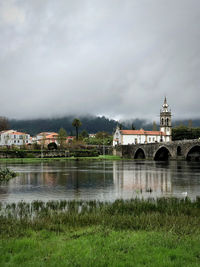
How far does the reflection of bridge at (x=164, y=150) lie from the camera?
292ft

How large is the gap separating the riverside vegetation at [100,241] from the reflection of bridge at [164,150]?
74365 millimetres

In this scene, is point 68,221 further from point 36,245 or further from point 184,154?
point 184,154

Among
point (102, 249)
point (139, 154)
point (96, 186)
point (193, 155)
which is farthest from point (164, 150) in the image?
point (102, 249)

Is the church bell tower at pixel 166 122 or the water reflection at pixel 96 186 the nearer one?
the water reflection at pixel 96 186

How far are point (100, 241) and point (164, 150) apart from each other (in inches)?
4257

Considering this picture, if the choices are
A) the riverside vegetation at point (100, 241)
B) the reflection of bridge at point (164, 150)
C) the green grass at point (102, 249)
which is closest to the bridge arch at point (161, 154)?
the reflection of bridge at point (164, 150)

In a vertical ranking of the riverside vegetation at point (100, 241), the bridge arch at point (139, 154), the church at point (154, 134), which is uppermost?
the church at point (154, 134)

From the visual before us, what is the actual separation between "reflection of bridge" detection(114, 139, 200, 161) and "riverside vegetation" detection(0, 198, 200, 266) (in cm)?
7436

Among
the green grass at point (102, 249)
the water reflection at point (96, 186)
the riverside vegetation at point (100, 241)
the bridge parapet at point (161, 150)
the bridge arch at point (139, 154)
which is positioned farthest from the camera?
the bridge arch at point (139, 154)

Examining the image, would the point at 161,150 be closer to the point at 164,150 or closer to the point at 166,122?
the point at 164,150

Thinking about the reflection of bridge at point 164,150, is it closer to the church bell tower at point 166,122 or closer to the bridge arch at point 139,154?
the bridge arch at point 139,154

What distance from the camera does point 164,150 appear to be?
377ft

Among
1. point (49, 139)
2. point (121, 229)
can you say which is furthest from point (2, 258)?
point (49, 139)

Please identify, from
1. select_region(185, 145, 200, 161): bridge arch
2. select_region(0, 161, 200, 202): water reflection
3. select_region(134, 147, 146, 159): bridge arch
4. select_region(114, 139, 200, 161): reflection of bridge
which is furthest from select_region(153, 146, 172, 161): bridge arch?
select_region(0, 161, 200, 202): water reflection
